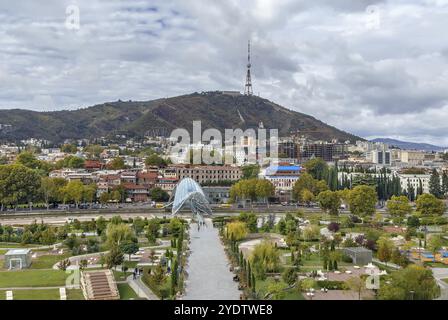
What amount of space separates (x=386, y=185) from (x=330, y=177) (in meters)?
5.34

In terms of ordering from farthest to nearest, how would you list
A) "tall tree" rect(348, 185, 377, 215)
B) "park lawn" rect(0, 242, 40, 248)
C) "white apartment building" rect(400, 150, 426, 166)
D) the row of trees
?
"white apartment building" rect(400, 150, 426, 166)
the row of trees
"tall tree" rect(348, 185, 377, 215)
"park lawn" rect(0, 242, 40, 248)

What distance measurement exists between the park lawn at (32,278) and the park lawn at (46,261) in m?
1.12

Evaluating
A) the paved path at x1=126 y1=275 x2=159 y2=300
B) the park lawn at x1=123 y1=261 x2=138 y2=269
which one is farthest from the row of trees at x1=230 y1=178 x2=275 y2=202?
the paved path at x1=126 y1=275 x2=159 y2=300

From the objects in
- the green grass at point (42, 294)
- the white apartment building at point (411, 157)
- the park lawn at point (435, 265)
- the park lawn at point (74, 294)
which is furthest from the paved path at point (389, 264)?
the white apartment building at point (411, 157)

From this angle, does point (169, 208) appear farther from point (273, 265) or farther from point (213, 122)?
point (213, 122)

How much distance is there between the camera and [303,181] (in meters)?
47.1

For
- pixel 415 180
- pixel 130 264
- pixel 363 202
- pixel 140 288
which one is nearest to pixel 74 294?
pixel 140 288

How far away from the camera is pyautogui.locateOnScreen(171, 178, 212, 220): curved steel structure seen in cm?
3644

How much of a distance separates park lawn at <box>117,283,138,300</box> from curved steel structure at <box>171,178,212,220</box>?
1756 centimetres

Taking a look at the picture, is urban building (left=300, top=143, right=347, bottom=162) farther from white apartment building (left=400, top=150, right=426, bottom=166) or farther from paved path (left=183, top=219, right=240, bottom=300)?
paved path (left=183, top=219, right=240, bottom=300)

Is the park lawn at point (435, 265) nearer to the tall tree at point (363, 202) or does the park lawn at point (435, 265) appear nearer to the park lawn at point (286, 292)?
the park lawn at point (286, 292)

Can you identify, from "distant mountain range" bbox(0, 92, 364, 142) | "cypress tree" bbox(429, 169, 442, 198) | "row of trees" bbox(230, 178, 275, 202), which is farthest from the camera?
"distant mountain range" bbox(0, 92, 364, 142)

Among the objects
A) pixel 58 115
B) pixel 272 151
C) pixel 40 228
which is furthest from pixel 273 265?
pixel 58 115

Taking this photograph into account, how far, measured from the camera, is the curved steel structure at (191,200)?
36438 millimetres
